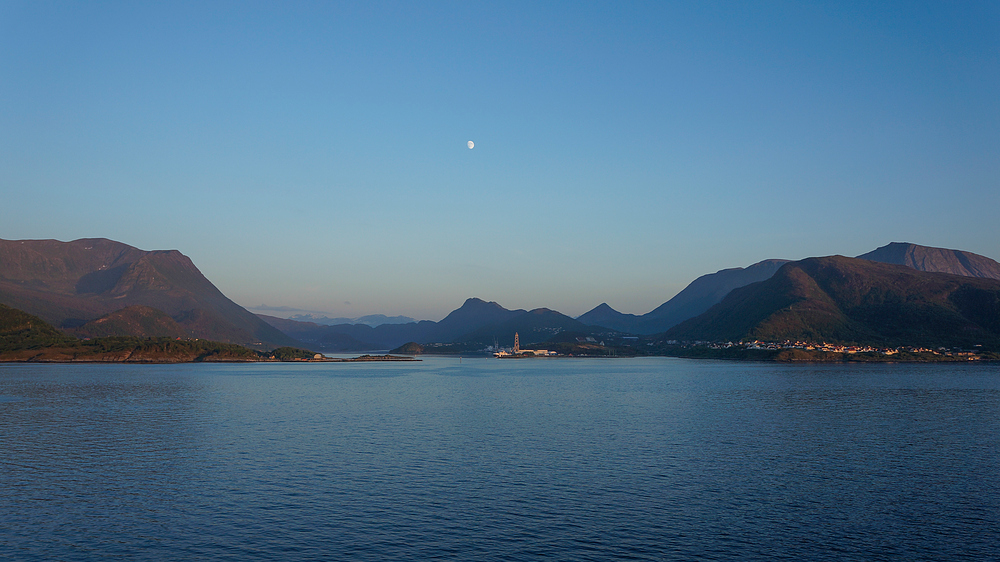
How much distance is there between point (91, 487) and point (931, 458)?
2278 inches

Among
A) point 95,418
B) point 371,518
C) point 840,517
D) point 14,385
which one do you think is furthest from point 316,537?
point 14,385

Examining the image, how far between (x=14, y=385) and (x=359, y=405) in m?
72.8

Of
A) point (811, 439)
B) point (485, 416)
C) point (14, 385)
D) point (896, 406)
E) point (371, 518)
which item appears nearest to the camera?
point (371, 518)

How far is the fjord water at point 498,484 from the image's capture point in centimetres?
2606

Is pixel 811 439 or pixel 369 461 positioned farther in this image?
pixel 811 439

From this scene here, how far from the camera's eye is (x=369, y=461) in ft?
141

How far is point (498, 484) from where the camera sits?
3631 cm

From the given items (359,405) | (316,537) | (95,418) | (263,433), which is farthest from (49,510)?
(359,405)

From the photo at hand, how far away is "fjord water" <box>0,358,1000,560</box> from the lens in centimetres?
2606

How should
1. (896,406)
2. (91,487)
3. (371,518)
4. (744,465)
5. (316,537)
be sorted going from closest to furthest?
1. (316,537)
2. (371,518)
3. (91,487)
4. (744,465)
5. (896,406)

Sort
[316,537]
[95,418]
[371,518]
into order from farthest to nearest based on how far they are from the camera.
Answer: [95,418]
[371,518]
[316,537]

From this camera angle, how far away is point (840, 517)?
30156 millimetres

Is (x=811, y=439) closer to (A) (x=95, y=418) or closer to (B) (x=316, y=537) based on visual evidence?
(B) (x=316, y=537)

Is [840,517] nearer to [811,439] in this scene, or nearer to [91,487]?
[811,439]
